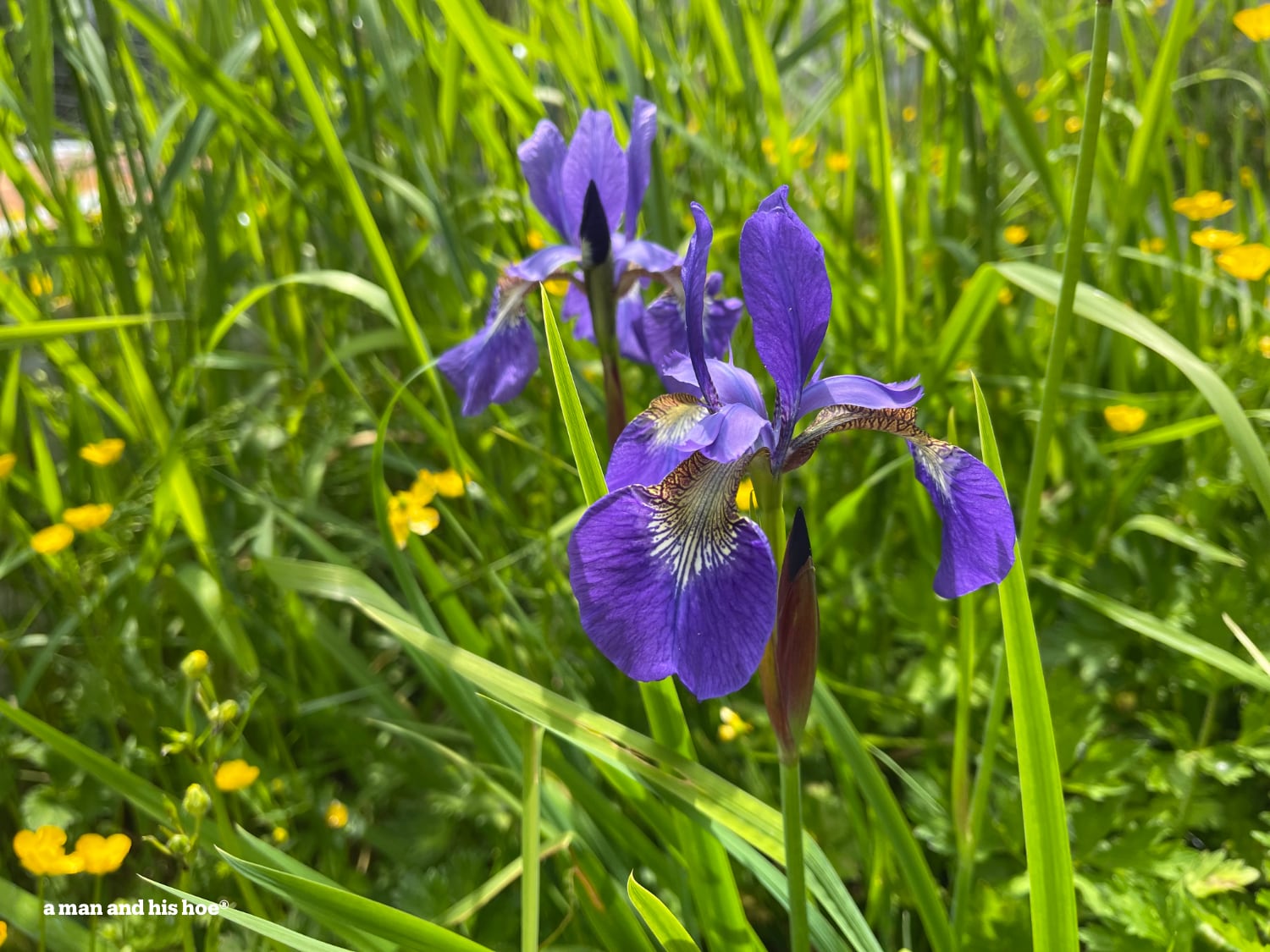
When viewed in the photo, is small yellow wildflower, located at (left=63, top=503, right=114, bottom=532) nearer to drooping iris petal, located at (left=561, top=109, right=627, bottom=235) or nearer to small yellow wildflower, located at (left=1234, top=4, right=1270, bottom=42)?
drooping iris petal, located at (left=561, top=109, right=627, bottom=235)

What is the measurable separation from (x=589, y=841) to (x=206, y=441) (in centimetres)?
118

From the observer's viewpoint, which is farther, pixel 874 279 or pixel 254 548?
pixel 874 279

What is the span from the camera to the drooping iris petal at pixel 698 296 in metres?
0.71

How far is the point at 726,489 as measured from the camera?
→ 0.71 metres

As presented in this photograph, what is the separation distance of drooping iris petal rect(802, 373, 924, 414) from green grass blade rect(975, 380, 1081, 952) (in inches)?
2.3

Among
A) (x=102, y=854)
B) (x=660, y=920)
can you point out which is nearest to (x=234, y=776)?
(x=102, y=854)

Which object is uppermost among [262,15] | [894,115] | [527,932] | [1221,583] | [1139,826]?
[262,15]

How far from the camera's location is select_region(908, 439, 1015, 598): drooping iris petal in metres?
0.71

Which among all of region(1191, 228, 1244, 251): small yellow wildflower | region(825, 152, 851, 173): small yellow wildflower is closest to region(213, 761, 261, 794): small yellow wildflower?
region(825, 152, 851, 173): small yellow wildflower

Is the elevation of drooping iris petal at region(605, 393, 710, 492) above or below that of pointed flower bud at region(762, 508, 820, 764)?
above

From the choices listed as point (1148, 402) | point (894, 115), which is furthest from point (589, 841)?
point (894, 115)

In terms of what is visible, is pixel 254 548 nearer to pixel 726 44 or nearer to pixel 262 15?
pixel 262 15

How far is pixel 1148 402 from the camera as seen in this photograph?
1.60m

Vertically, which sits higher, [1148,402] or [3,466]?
[3,466]
